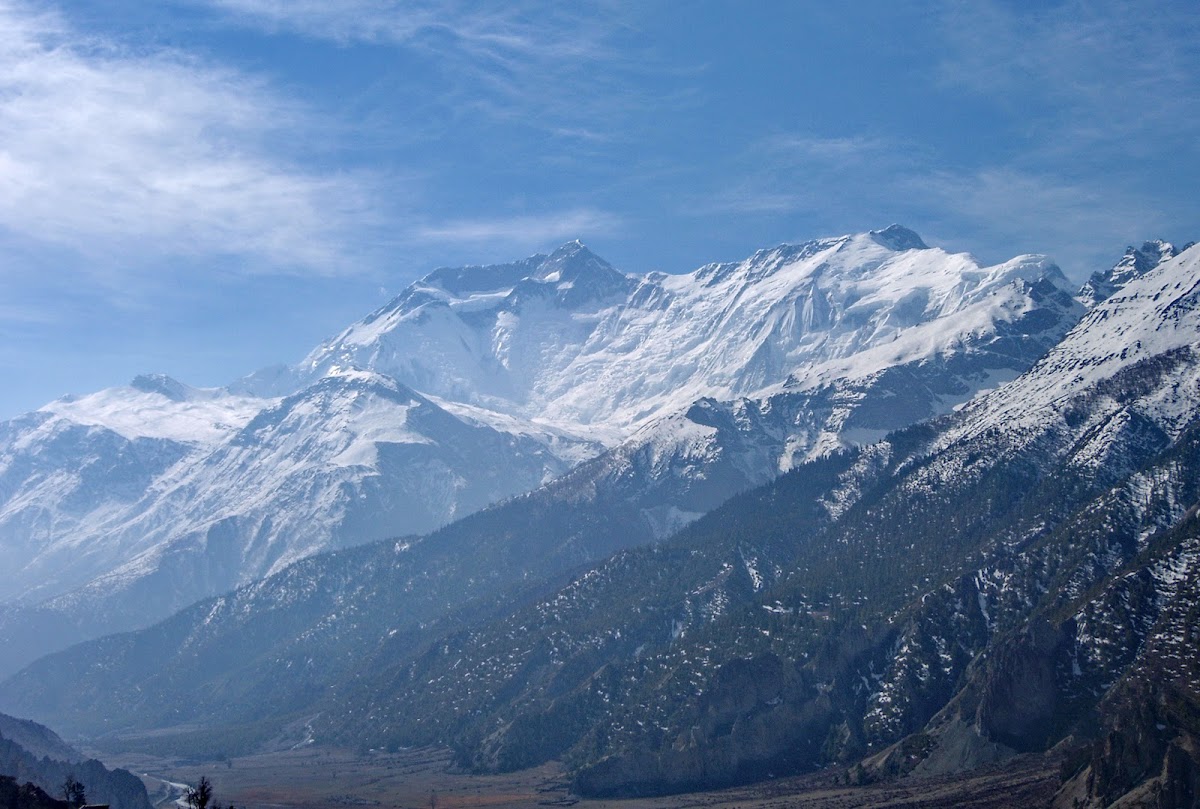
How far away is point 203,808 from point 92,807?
55.5 meters

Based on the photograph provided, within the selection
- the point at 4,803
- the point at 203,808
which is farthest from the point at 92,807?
the point at 203,808

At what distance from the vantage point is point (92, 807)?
169000mm

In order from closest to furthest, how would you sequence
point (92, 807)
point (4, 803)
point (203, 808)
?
point (203, 808)
point (92, 807)
point (4, 803)

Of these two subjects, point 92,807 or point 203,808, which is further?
point 92,807

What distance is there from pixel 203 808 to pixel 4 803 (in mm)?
84629

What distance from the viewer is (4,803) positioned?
628 feet

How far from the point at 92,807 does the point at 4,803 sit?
96.9 ft

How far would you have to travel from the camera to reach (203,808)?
12081cm

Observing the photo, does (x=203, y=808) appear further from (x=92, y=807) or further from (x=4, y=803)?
(x=4, y=803)

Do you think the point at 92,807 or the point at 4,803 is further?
the point at 4,803

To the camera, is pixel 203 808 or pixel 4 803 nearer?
pixel 203 808

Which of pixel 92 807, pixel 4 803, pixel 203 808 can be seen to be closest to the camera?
pixel 203 808
